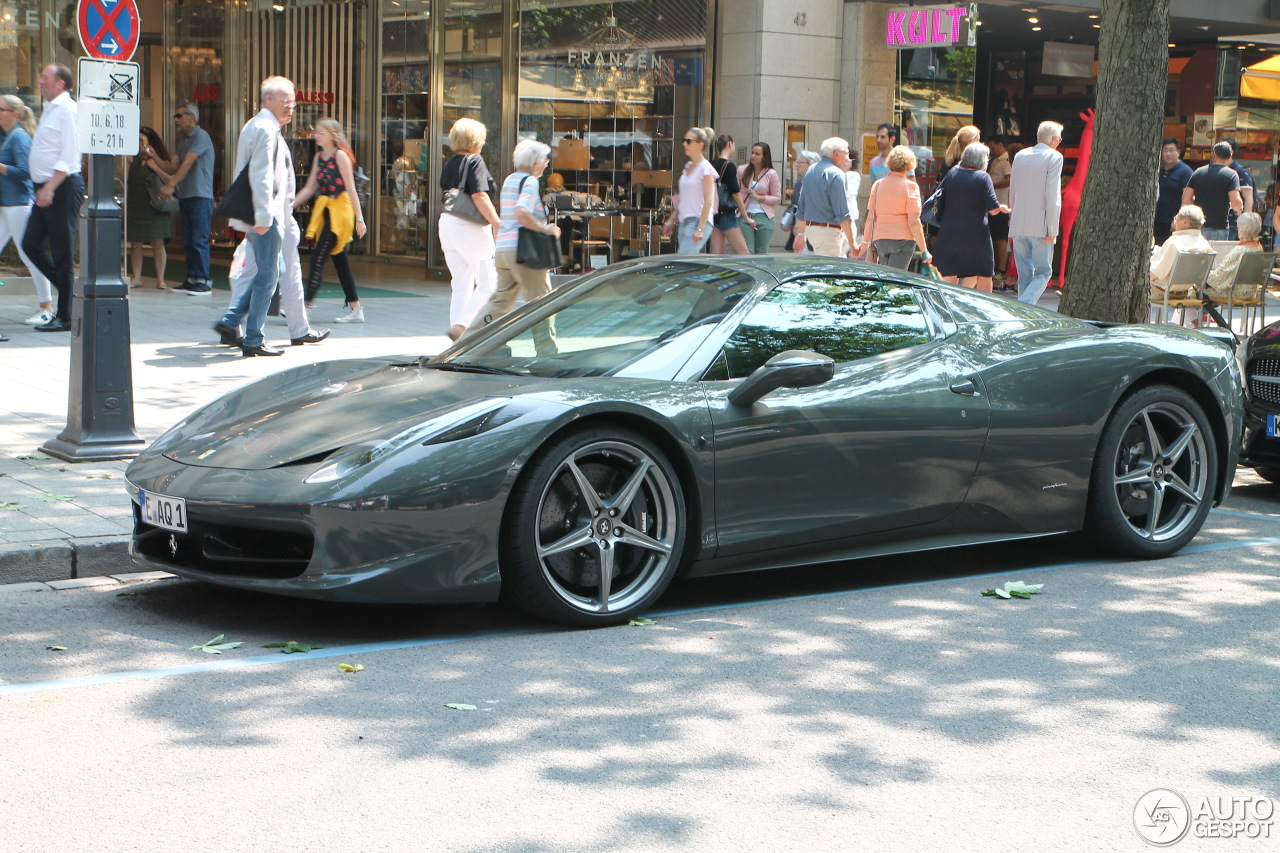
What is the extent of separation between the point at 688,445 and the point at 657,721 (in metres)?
1.29

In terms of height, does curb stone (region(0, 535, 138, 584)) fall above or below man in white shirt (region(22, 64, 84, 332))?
below

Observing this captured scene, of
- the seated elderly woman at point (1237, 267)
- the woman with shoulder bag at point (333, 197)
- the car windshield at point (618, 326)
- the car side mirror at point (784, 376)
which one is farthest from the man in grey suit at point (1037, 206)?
the car side mirror at point (784, 376)

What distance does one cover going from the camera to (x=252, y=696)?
455 cm

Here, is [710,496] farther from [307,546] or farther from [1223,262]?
[1223,262]

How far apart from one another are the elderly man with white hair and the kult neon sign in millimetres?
5293

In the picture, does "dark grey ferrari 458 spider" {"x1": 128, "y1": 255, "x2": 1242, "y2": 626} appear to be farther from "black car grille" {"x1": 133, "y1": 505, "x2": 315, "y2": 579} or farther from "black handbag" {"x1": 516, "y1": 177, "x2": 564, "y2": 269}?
"black handbag" {"x1": 516, "y1": 177, "x2": 564, "y2": 269}

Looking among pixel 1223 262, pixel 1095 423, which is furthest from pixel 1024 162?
pixel 1095 423

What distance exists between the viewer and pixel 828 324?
6.08 m

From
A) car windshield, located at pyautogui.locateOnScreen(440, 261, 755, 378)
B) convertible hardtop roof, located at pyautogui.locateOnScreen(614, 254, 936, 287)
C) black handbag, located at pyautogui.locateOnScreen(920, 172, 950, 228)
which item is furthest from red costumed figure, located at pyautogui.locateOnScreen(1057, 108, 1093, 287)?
car windshield, located at pyautogui.locateOnScreen(440, 261, 755, 378)

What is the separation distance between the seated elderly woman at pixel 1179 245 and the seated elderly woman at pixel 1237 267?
34 centimetres

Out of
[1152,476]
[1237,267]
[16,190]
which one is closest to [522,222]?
[16,190]

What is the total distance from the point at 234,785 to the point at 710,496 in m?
2.17

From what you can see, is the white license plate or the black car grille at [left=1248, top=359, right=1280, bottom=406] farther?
the black car grille at [left=1248, top=359, right=1280, bottom=406]

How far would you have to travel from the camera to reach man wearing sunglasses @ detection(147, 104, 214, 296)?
55.8 feet
